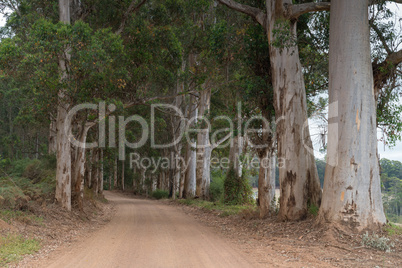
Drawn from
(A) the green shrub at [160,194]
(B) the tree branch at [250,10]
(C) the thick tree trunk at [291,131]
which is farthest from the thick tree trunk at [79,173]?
(A) the green shrub at [160,194]

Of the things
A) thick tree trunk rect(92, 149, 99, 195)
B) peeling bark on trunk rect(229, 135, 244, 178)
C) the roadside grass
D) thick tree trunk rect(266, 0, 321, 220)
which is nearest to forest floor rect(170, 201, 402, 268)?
thick tree trunk rect(266, 0, 321, 220)

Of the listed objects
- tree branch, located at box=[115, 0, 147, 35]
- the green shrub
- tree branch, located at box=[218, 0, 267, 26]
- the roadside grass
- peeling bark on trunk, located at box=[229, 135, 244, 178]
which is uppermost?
tree branch, located at box=[115, 0, 147, 35]

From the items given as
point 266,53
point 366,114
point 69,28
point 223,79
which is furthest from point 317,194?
point 223,79

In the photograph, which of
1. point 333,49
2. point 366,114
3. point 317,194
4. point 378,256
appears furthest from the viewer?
point 317,194

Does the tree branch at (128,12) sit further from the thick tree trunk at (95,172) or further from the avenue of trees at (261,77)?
the thick tree trunk at (95,172)

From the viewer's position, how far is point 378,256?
7.43 m

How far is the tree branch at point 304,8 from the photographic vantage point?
11484 mm

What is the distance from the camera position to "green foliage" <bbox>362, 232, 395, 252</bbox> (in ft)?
25.9

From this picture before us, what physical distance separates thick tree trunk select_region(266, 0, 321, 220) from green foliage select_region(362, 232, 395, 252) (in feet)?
10.9

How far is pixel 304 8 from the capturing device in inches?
468

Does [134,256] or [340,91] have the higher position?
[340,91]

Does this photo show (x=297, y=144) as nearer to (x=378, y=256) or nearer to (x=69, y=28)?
(x=378, y=256)

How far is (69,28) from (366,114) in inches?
391

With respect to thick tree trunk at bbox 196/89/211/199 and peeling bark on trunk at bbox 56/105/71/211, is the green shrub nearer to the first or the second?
thick tree trunk at bbox 196/89/211/199
